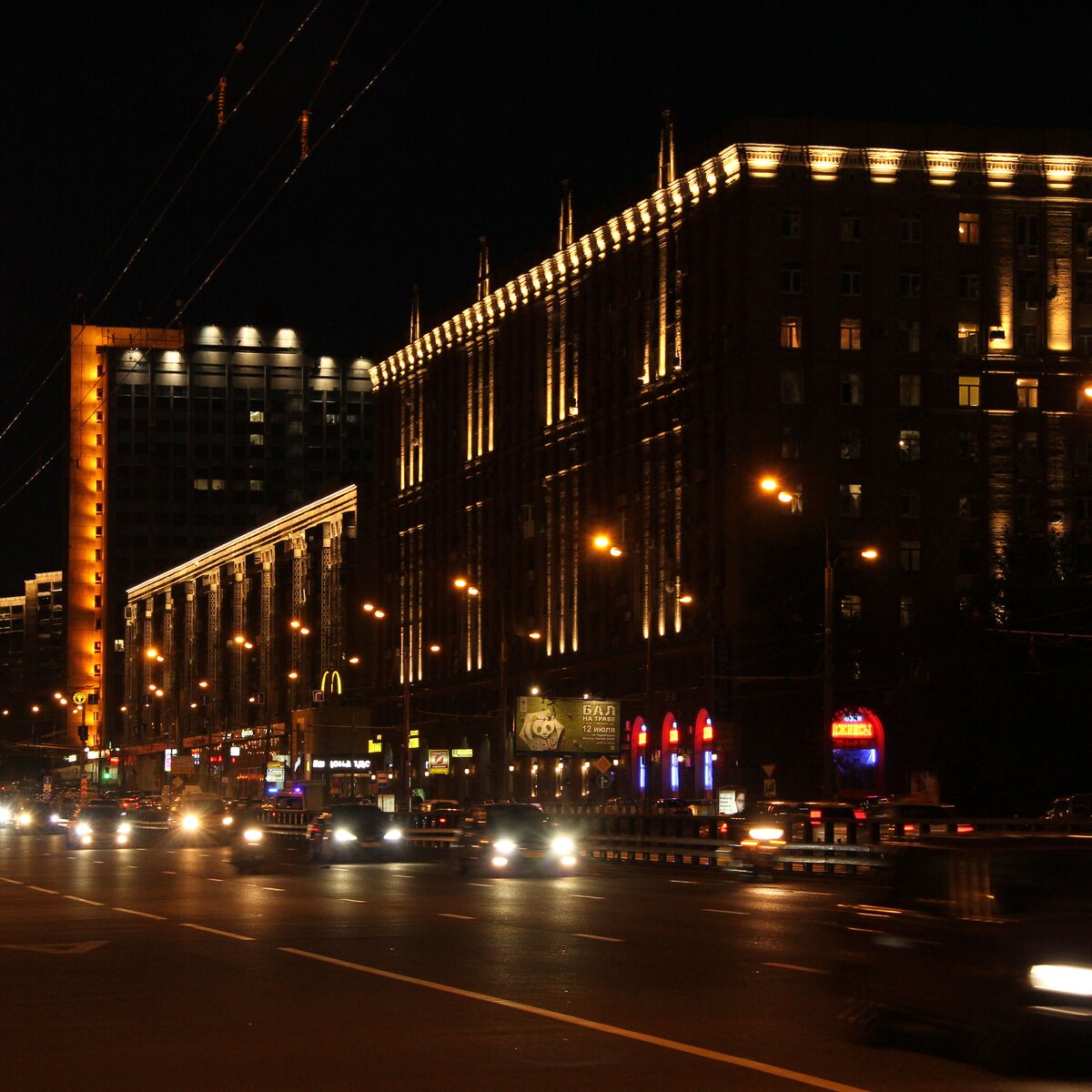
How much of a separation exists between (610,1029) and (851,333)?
66696 mm


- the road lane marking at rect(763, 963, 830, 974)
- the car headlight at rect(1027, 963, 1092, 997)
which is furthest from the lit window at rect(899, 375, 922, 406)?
the car headlight at rect(1027, 963, 1092, 997)

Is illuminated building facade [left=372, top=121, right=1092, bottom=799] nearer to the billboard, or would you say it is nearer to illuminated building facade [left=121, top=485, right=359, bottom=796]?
the billboard

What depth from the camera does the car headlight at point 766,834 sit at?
3919 centimetres

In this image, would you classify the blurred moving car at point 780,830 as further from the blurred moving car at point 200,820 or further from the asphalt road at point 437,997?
the blurred moving car at point 200,820

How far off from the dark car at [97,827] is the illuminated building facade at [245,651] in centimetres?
5532

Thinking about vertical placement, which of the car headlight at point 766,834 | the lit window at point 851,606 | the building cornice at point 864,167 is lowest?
the car headlight at point 766,834

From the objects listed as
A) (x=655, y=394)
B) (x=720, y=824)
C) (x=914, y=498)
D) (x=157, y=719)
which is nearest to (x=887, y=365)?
(x=914, y=498)

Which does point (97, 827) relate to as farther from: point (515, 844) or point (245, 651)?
point (245, 651)

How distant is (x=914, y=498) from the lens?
3054 inches

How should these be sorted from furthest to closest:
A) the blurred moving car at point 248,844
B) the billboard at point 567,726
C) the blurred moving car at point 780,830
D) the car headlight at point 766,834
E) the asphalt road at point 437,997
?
the billboard at point 567,726, the blurred moving car at point 248,844, the car headlight at point 766,834, the blurred moving car at point 780,830, the asphalt road at point 437,997

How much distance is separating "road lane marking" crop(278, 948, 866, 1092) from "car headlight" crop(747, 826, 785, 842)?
69.3 feet

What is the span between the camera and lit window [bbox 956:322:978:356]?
257ft

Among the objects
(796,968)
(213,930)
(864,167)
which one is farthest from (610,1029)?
(864,167)

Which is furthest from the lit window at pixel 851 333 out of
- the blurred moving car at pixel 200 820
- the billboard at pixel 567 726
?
the blurred moving car at pixel 200 820
